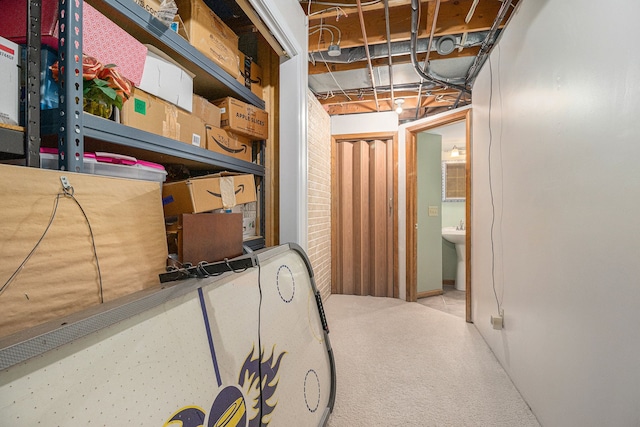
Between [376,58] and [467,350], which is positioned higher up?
[376,58]

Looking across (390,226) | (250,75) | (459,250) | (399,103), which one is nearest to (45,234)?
(250,75)

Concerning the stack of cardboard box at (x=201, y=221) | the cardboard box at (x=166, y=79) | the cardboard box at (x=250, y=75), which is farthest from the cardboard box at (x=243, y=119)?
the stack of cardboard box at (x=201, y=221)

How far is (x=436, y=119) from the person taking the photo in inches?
128

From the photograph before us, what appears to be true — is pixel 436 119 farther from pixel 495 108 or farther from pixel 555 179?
pixel 555 179

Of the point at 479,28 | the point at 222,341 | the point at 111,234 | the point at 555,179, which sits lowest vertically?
the point at 222,341

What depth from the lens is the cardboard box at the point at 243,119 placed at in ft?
5.29

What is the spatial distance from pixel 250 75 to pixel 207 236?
3.85 feet

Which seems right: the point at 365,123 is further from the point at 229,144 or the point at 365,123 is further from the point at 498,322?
the point at 498,322

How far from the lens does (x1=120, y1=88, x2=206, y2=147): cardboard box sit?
40.6 inches

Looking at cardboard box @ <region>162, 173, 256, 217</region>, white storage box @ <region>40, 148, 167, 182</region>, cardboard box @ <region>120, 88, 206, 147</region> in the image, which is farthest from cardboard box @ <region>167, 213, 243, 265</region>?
cardboard box @ <region>120, 88, 206, 147</region>

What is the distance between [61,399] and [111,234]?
425 millimetres

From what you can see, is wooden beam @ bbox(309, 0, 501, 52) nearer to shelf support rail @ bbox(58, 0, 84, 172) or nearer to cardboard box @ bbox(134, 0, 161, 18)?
cardboard box @ bbox(134, 0, 161, 18)

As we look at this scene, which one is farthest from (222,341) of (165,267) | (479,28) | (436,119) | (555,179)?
(436,119)

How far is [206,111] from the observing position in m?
1.50
